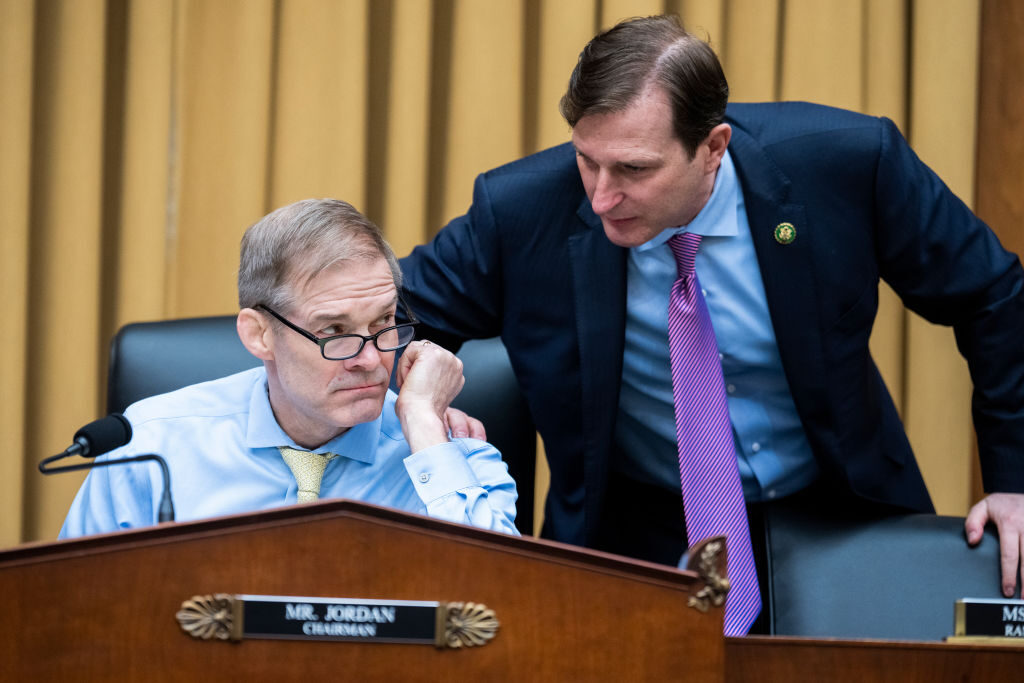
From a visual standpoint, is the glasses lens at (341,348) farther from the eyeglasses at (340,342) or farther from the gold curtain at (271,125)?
the gold curtain at (271,125)

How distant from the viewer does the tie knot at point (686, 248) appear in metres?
1.88

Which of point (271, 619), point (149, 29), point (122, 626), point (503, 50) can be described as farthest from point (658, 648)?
point (149, 29)

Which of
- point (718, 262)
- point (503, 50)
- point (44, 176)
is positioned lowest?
point (718, 262)

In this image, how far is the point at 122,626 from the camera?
0.94 m

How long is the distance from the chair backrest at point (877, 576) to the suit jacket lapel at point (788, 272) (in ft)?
0.87

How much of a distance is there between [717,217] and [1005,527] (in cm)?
68

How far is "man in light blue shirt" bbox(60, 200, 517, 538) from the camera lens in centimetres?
158

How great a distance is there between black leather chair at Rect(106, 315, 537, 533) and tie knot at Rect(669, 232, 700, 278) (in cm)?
41

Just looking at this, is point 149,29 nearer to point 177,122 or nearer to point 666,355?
point 177,122

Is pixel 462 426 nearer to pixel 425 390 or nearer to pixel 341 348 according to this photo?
pixel 425 390

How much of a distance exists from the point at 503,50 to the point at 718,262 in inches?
48.0

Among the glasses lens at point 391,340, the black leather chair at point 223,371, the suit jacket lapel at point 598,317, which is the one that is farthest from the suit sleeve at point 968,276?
the glasses lens at point 391,340

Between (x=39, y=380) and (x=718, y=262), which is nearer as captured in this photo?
(x=718, y=262)

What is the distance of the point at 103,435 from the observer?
1229 mm
